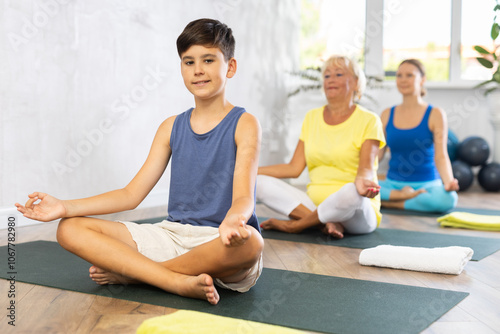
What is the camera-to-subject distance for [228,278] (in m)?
1.46

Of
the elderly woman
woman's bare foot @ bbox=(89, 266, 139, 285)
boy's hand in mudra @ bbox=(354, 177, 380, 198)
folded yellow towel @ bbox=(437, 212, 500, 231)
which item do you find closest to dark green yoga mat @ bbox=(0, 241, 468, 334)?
woman's bare foot @ bbox=(89, 266, 139, 285)

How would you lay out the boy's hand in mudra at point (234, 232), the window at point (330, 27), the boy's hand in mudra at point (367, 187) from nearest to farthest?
the boy's hand in mudra at point (234, 232) < the boy's hand in mudra at point (367, 187) < the window at point (330, 27)

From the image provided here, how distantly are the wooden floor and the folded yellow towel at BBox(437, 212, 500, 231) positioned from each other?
0.63 meters

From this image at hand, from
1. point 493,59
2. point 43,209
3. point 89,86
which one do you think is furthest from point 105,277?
point 493,59

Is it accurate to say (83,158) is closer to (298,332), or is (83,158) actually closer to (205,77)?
(205,77)

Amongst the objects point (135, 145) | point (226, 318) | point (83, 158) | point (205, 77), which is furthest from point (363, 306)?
point (135, 145)

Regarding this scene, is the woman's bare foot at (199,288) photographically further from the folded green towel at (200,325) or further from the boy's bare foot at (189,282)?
the folded green towel at (200,325)

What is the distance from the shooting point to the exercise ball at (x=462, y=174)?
4.52 m

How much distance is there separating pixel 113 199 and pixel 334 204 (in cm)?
110

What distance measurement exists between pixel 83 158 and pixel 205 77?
1679 millimetres

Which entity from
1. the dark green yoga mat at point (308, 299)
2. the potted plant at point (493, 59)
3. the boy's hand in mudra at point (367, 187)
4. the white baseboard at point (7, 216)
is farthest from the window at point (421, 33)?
the dark green yoga mat at point (308, 299)

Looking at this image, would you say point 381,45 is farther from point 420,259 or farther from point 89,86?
point 420,259

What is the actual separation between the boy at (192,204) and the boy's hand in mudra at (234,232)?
8 cm

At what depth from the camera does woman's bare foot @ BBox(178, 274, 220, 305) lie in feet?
4.36
